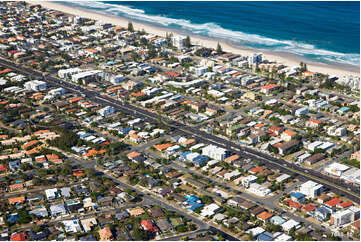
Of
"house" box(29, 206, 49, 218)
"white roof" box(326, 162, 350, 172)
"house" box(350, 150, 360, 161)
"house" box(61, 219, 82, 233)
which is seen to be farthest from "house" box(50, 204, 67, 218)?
"house" box(350, 150, 360, 161)

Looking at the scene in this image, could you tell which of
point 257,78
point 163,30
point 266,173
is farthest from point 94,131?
point 163,30

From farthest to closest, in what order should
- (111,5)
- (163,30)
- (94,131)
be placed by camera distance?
(111,5), (163,30), (94,131)

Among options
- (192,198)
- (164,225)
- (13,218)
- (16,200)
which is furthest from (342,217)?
(16,200)

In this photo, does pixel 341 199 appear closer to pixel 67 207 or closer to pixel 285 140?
pixel 285 140

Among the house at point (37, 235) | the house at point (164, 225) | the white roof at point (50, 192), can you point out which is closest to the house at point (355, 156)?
the house at point (164, 225)

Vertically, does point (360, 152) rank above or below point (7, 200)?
above

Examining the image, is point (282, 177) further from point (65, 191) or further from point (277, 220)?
point (65, 191)
